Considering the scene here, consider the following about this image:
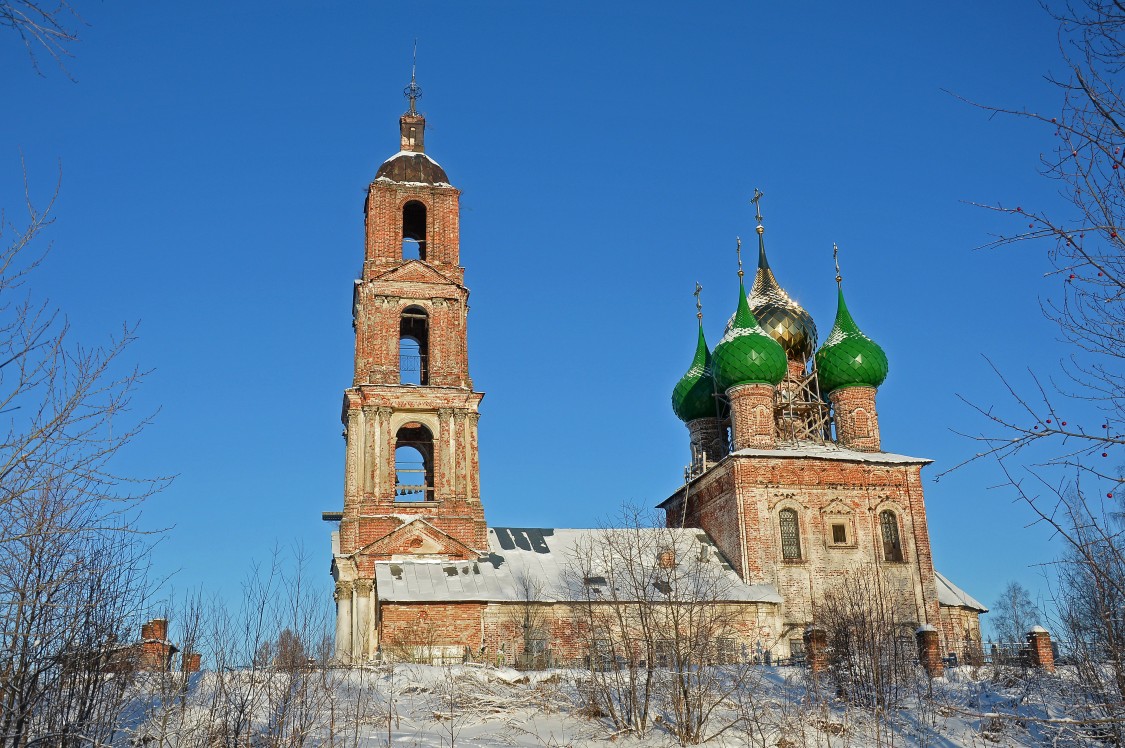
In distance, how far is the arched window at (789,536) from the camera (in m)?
26.4

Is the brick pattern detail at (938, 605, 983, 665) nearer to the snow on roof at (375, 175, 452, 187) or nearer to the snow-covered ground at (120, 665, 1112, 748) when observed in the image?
the snow-covered ground at (120, 665, 1112, 748)

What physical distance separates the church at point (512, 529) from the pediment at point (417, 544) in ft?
0.11

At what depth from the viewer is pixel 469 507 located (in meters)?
25.2

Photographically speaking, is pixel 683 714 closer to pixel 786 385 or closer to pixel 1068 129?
pixel 1068 129

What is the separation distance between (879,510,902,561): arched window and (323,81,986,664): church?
36mm

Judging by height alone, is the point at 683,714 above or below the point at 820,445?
below

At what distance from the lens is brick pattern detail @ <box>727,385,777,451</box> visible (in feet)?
91.6

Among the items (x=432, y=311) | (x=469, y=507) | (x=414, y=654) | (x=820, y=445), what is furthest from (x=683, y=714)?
(x=820, y=445)

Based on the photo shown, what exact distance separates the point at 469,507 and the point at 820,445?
1017 cm

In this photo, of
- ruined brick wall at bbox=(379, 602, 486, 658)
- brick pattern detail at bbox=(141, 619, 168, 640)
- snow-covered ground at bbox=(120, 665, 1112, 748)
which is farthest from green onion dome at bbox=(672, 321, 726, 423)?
brick pattern detail at bbox=(141, 619, 168, 640)

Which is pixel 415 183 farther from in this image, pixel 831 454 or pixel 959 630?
pixel 959 630

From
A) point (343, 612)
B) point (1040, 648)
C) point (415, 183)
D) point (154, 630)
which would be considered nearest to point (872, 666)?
point (1040, 648)

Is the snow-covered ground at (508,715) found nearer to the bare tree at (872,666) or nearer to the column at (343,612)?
the bare tree at (872,666)

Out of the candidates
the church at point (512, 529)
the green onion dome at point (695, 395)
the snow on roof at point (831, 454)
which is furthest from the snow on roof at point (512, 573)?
the green onion dome at point (695, 395)
